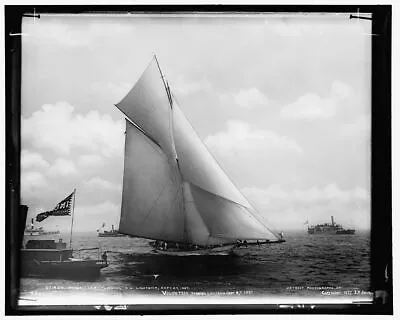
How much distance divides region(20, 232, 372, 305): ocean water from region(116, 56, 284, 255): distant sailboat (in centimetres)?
4

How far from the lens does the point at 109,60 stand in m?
1.45

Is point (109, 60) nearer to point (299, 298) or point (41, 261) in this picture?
point (41, 261)

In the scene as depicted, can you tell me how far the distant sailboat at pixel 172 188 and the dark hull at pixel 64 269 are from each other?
5.1 inches

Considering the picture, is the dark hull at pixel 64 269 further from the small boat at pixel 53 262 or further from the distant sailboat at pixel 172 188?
the distant sailboat at pixel 172 188

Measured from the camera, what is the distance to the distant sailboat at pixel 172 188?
1.46 m

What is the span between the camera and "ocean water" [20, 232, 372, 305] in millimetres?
1449

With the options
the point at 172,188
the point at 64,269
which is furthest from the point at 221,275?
the point at 64,269

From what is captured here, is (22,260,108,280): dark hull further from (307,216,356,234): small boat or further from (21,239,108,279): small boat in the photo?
(307,216,356,234): small boat

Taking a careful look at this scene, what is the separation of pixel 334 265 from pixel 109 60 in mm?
795

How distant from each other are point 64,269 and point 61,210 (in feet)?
0.51

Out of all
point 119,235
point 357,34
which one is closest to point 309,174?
point 357,34

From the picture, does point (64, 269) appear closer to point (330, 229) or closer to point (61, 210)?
point (61, 210)

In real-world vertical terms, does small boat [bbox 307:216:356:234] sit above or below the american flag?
below

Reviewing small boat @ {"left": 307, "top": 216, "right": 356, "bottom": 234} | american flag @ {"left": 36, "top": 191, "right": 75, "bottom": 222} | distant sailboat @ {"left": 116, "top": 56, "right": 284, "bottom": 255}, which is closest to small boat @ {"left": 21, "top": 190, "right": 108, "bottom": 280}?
american flag @ {"left": 36, "top": 191, "right": 75, "bottom": 222}
